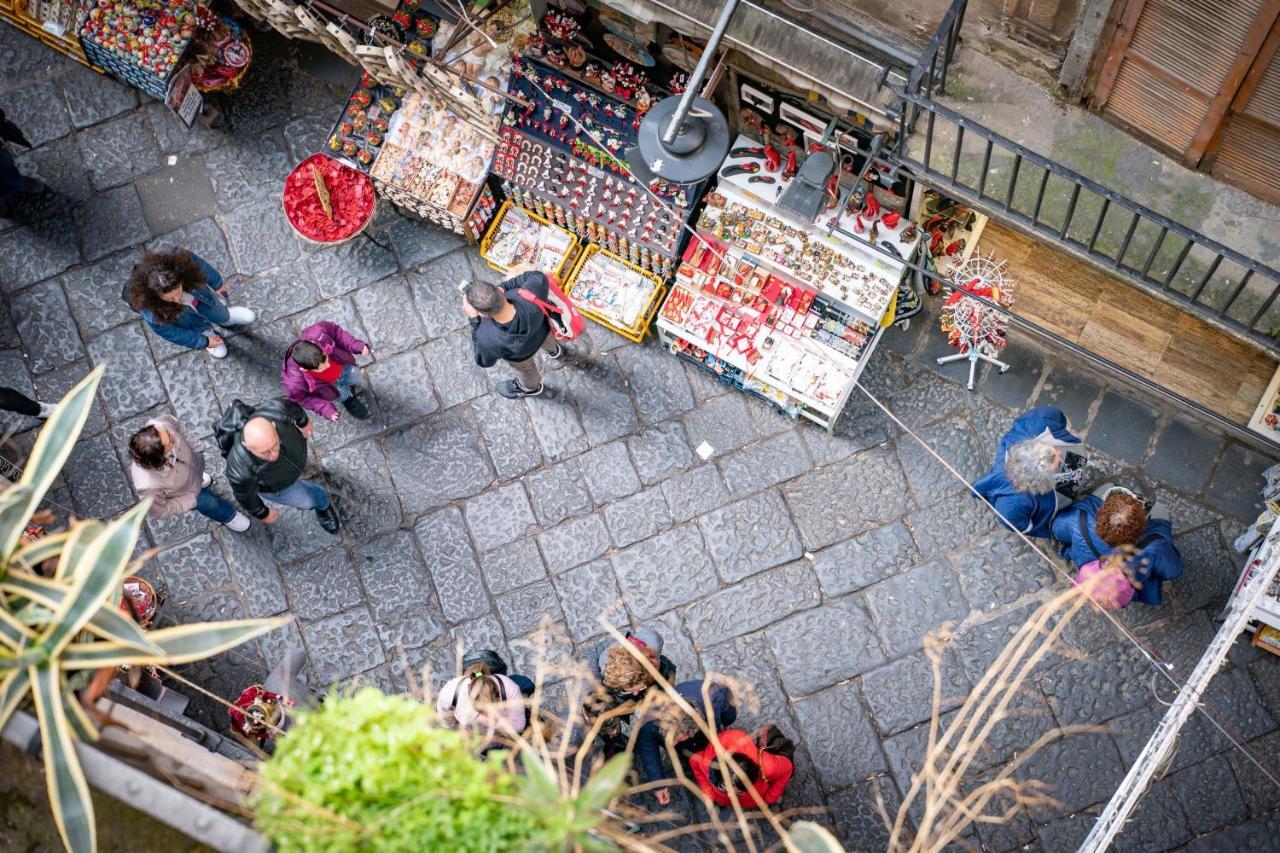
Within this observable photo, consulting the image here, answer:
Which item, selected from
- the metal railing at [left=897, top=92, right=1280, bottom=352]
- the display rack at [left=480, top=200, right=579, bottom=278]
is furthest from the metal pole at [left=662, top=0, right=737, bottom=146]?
the display rack at [left=480, top=200, right=579, bottom=278]

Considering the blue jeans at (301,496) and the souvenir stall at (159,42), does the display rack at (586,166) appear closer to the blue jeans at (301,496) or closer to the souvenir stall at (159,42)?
the souvenir stall at (159,42)

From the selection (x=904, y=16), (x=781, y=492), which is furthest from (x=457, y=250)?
(x=904, y=16)

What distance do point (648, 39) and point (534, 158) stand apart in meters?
1.25

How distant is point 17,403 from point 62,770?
4.78 m

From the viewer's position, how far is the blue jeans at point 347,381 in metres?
7.81

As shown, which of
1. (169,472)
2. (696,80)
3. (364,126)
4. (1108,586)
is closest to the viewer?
(696,80)

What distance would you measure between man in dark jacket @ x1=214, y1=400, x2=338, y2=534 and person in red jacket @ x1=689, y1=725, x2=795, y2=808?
3.29 meters

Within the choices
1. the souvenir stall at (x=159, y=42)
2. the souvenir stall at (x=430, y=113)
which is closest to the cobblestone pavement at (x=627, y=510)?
the souvenir stall at (x=159, y=42)

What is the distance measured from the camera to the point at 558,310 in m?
7.38

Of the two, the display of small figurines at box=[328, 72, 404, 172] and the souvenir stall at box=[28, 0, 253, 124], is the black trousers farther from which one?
the display of small figurines at box=[328, 72, 404, 172]

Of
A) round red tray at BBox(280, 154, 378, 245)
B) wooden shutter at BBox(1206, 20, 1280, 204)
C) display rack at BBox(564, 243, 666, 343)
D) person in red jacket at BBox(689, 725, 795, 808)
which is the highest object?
wooden shutter at BBox(1206, 20, 1280, 204)

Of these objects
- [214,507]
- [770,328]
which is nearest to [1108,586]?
[770,328]

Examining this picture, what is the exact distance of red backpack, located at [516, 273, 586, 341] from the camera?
23.5ft

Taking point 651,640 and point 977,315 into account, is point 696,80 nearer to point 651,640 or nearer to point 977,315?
point 651,640
